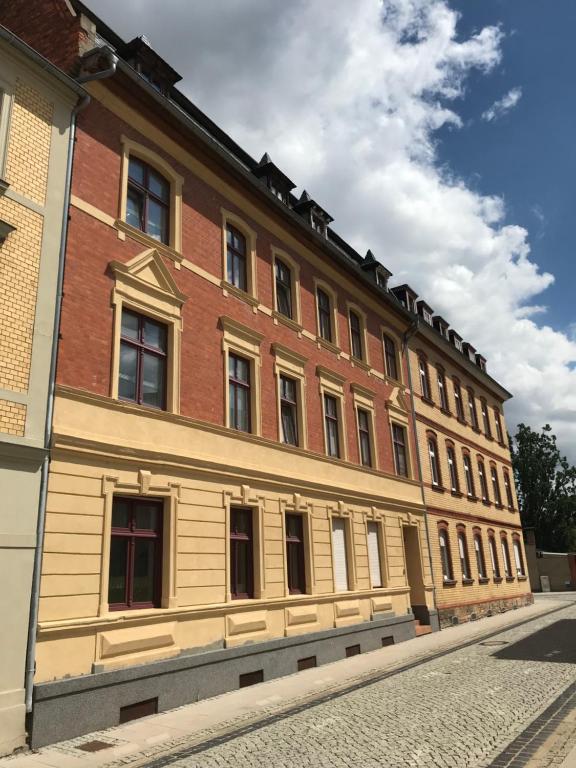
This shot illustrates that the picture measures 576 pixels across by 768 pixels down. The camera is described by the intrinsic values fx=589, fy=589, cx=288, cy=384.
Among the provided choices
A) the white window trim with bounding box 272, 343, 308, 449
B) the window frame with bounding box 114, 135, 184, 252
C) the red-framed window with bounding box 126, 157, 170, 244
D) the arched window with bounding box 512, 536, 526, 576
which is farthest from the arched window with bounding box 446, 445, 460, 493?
the red-framed window with bounding box 126, 157, 170, 244

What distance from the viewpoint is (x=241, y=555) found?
12516 mm

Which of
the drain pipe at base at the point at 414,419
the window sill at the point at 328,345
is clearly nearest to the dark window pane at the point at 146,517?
the window sill at the point at 328,345

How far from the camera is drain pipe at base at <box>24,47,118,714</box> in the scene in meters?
7.95

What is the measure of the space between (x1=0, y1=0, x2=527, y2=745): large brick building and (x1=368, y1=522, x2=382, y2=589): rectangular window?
0.09m

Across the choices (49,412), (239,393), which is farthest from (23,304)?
(239,393)

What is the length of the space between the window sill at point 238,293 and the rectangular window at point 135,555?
5181 millimetres

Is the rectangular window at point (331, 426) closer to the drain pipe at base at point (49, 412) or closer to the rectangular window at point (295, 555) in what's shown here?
the rectangular window at point (295, 555)

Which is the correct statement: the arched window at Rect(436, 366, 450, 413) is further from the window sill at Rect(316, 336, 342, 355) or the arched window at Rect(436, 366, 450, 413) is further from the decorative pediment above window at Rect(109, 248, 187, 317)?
the decorative pediment above window at Rect(109, 248, 187, 317)

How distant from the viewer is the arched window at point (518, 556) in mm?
29769

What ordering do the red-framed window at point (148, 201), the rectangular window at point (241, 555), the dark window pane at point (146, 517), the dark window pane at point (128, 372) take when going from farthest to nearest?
the rectangular window at point (241, 555), the red-framed window at point (148, 201), the dark window pane at point (128, 372), the dark window pane at point (146, 517)

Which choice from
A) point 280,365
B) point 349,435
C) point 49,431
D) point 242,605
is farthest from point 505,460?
point 49,431

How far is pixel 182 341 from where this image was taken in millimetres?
11859

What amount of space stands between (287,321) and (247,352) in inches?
86.0

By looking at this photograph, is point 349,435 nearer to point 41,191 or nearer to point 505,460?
point 41,191
